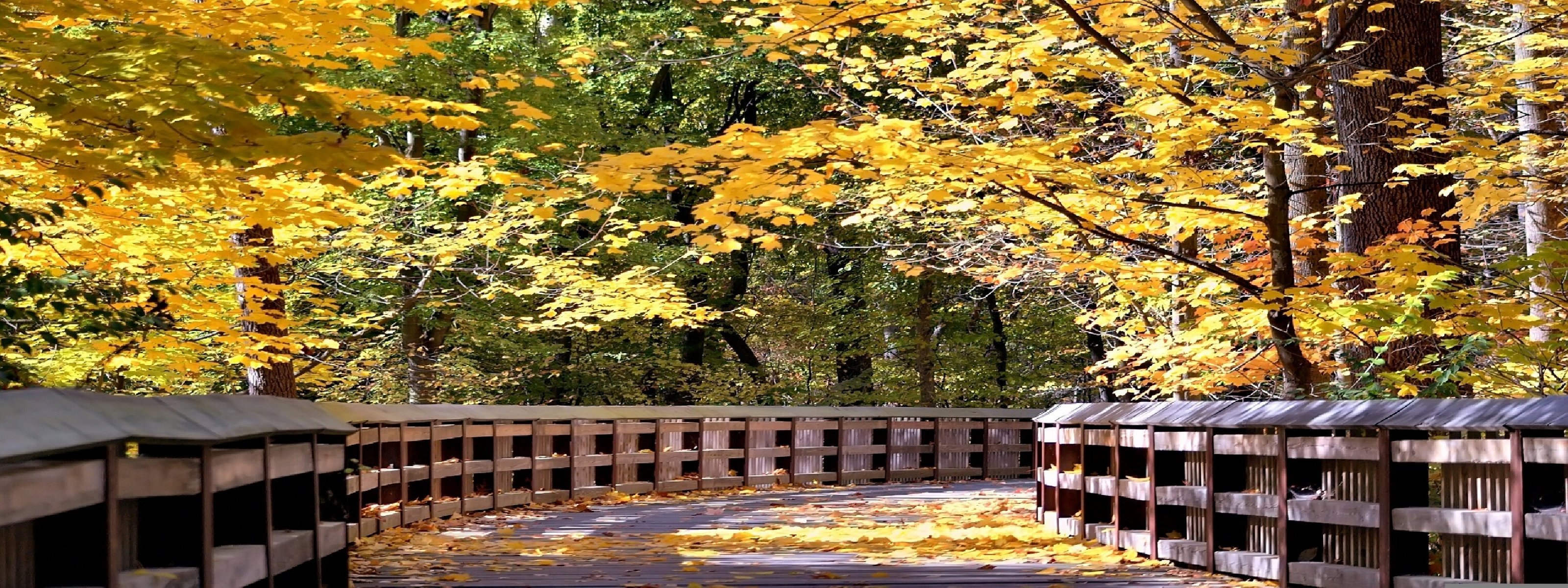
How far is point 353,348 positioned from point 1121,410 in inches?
594

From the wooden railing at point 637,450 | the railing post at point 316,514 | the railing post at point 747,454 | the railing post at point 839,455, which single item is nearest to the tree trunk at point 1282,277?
the railing post at point 316,514

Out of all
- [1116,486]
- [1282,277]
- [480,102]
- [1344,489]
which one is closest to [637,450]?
[480,102]

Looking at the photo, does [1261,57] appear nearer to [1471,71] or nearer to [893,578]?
[893,578]

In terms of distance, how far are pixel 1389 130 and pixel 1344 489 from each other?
383 centimetres

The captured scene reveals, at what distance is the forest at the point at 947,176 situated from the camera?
782 centimetres

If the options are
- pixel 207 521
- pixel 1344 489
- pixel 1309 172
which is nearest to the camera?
pixel 207 521

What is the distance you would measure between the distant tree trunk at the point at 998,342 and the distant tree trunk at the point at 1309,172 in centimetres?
1848

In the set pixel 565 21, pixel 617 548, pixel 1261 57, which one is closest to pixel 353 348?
pixel 565 21

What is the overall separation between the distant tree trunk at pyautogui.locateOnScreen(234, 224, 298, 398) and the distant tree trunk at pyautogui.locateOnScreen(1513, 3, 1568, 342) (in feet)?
30.4

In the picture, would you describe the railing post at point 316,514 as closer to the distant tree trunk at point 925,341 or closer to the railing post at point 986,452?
the railing post at point 986,452

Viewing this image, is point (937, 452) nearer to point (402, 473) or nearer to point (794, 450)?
point (794, 450)

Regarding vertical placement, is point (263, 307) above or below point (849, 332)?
above

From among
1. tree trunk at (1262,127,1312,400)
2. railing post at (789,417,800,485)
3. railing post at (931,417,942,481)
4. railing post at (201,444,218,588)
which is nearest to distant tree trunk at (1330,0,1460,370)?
tree trunk at (1262,127,1312,400)

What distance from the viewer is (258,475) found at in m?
6.29
